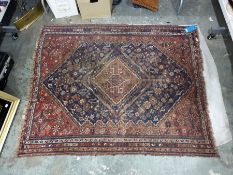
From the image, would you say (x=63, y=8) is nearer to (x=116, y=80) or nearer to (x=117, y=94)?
(x=116, y=80)

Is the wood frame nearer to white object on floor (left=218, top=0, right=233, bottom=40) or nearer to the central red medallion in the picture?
the central red medallion

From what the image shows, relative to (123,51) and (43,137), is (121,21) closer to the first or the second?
(123,51)

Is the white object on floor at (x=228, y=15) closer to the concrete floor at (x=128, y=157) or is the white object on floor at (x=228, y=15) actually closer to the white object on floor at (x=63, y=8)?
the concrete floor at (x=128, y=157)

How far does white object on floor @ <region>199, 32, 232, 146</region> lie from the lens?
1.94 metres

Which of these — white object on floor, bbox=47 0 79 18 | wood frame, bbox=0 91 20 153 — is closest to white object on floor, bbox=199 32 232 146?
white object on floor, bbox=47 0 79 18

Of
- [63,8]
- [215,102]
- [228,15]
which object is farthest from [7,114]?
[228,15]

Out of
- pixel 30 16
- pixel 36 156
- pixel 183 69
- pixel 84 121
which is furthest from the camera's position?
pixel 30 16

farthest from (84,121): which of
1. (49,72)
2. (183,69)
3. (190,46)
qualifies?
(190,46)

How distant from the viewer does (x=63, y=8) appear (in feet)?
8.01

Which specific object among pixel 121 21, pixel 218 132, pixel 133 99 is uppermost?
pixel 121 21

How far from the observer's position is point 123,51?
234cm

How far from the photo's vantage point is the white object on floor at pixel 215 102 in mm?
1938

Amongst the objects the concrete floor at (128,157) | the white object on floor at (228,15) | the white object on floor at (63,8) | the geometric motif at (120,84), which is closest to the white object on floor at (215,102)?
the concrete floor at (128,157)

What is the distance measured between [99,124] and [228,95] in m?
1.07
